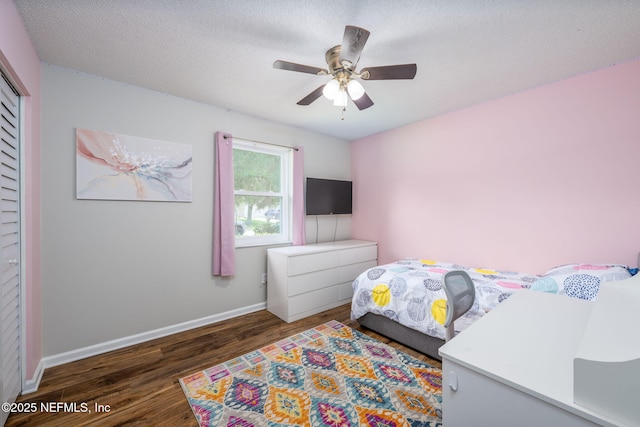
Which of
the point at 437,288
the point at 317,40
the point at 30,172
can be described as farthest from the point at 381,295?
the point at 30,172

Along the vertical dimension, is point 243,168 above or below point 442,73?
below

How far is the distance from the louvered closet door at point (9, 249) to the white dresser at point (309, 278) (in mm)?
2031

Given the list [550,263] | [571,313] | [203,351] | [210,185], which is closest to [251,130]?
[210,185]

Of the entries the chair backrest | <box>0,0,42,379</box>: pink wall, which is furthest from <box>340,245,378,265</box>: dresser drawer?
<box>0,0,42,379</box>: pink wall

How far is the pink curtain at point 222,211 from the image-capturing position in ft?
9.61

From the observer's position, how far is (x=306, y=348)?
7.82 feet

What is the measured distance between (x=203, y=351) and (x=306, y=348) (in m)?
0.93

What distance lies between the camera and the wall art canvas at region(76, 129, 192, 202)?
2.24 meters

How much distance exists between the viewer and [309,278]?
312 centimetres

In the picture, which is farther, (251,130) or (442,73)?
(251,130)

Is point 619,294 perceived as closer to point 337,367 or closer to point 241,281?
point 337,367

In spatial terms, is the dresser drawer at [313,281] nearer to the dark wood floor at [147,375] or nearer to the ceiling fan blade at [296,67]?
the dark wood floor at [147,375]

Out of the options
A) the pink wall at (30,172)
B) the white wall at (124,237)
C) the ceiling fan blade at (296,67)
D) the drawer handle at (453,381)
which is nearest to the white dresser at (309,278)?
the white wall at (124,237)

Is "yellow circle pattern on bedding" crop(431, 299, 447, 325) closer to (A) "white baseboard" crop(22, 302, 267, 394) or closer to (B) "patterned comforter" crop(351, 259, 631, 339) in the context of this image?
(B) "patterned comforter" crop(351, 259, 631, 339)
